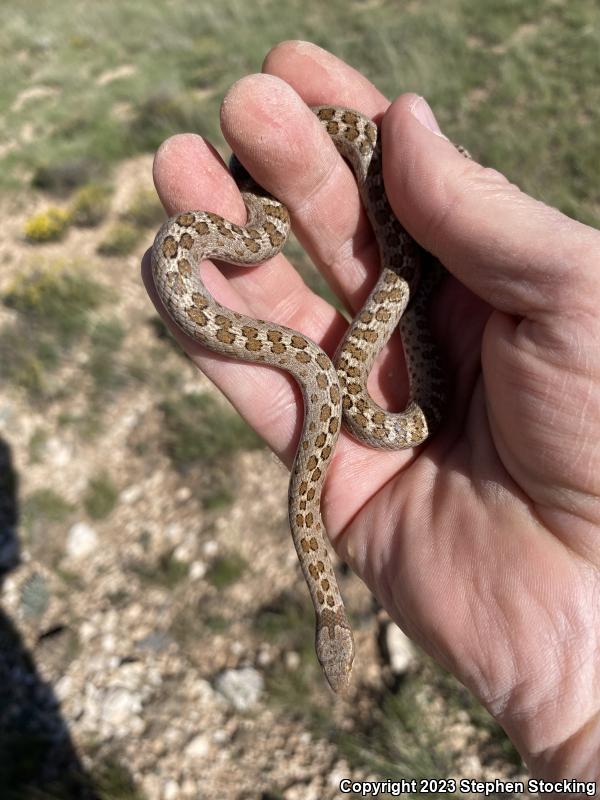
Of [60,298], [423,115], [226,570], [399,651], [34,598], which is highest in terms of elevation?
[423,115]

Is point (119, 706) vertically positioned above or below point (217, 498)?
below

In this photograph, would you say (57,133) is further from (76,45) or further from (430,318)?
(430,318)

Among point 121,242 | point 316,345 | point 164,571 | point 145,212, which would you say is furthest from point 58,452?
point 145,212

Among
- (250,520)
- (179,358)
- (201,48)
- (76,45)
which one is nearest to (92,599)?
(250,520)

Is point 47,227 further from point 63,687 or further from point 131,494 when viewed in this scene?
point 63,687

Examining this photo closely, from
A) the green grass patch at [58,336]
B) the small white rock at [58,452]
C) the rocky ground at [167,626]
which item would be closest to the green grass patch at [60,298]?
the green grass patch at [58,336]
